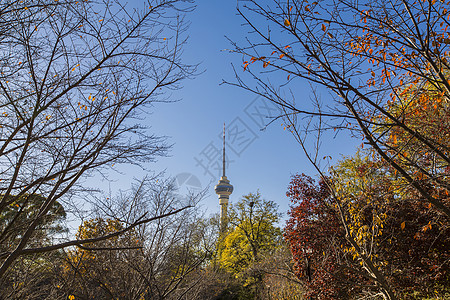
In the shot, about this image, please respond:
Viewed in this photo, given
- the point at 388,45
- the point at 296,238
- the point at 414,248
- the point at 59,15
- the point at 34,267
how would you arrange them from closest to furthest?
1. the point at 59,15
2. the point at 388,45
3. the point at 34,267
4. the point at 414,248
5. the point at 296,238

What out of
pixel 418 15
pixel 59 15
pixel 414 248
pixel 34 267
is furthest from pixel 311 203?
pixel 59 15

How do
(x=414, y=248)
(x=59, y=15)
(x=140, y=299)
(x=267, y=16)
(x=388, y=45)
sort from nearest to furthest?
(x=267, y=16) → (x=59, y=15) → (x=388, y=45) → (x=140, y=299) → (x=414, y=248)

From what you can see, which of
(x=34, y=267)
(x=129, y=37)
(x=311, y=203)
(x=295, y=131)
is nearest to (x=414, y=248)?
(x=311, y=203)

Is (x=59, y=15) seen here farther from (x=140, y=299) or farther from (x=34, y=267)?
(x=34, y=267)

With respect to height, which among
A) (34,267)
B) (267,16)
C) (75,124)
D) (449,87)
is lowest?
(34,267)

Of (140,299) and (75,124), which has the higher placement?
(75,124)

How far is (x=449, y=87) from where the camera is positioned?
3.33m

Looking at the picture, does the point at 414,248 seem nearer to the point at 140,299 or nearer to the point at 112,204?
the point at 140,299

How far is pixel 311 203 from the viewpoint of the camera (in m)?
10.1

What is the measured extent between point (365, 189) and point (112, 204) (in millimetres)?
5413

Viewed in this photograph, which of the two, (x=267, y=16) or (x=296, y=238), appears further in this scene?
(x=296, y=238)

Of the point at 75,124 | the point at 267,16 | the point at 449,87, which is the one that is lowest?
the point at 449,87

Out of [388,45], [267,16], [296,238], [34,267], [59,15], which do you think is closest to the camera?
[267,16]

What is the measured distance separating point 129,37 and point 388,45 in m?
3.60
